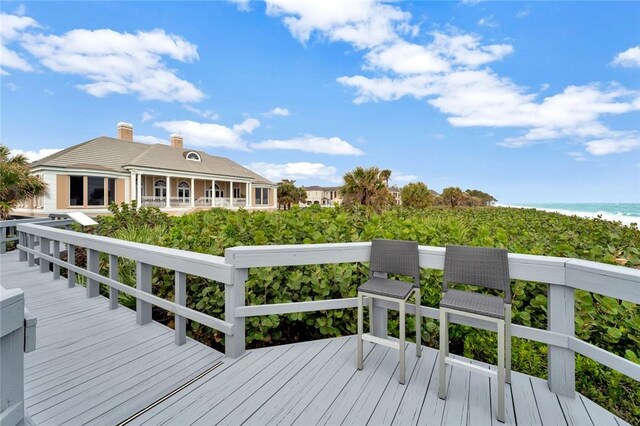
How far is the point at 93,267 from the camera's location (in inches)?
155

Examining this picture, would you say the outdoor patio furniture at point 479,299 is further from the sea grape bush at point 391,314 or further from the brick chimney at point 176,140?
the brick chimney at point 176,140

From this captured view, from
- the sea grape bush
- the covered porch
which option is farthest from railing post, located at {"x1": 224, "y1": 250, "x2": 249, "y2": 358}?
the covered porch

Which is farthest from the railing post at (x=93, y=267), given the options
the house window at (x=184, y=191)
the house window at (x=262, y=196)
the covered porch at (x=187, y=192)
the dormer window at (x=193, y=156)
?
the house window at (x=262, y=196)

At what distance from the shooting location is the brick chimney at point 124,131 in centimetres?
2462

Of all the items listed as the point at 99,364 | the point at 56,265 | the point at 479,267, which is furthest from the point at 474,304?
the point at 56,265

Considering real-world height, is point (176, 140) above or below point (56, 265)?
above

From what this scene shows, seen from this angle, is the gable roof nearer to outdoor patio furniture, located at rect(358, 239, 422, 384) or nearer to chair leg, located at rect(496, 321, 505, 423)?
outdoor patio furniture, located at rect(358, 239, 422, 384)

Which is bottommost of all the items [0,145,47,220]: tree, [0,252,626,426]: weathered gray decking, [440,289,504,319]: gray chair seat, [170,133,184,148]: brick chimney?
[0,252,626,426]: weathered gray decking

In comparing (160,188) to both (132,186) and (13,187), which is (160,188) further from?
(13,187)

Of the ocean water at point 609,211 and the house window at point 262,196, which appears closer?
the ocean water at point 609,211

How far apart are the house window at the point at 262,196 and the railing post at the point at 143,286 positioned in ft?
91.5

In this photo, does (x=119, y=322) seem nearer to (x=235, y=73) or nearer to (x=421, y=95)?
(x=235, y=73)

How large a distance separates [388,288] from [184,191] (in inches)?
1028

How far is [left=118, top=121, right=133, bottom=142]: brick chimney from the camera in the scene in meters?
24.6
